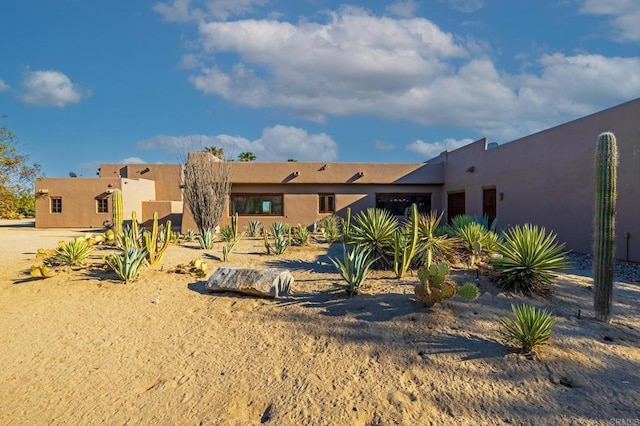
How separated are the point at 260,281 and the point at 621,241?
31.8ft

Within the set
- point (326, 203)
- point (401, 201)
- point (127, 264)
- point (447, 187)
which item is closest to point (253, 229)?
point (326, 203)

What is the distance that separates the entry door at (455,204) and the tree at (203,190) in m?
11.1

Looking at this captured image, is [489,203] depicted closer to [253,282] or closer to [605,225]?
[605,225]

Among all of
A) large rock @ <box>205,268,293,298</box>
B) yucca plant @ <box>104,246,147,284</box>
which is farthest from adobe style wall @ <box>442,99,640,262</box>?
yucca plant @ <box>104,246,147,284</box>

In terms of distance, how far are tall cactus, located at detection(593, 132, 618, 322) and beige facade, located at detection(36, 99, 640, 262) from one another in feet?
20.2

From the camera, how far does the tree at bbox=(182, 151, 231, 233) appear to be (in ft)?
51.0

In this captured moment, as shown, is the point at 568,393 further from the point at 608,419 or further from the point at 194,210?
the point at 194,210

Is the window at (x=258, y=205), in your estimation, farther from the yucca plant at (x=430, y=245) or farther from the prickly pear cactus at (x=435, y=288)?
the prickly pear cactus at (x=435, y=288)

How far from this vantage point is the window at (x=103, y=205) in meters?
26.0

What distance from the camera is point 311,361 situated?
4730 mm

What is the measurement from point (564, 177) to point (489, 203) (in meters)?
4.27

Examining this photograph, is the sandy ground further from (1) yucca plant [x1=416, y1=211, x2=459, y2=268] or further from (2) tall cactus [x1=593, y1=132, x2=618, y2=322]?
(1) yucca plant [x1=416, y1=211, x2=459, y2=268]

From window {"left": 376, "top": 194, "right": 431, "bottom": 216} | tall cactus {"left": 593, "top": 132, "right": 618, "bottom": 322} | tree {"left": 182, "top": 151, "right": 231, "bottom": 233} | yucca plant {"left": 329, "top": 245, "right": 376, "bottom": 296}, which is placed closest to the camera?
tall cactus {"left": 593, "top": 132, "right": 618, "bottom": 322}

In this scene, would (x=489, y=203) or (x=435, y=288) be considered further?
(x=489, y=203)
